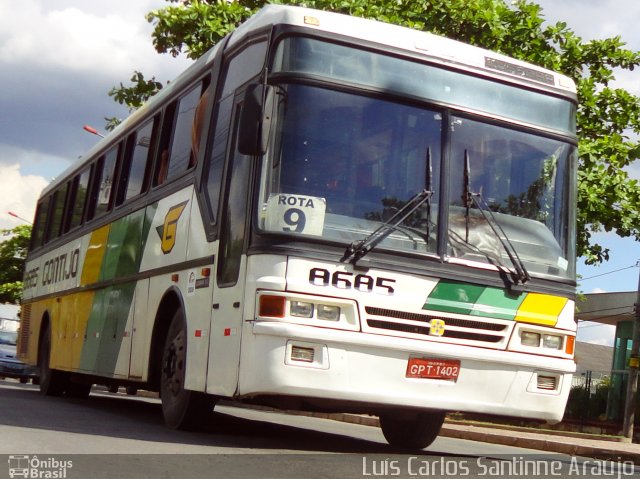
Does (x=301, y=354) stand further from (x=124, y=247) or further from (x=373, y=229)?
(x=124, y=247)

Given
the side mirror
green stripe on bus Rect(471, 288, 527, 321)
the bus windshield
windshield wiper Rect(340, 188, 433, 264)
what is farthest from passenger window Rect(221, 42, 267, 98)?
green stripe on bus Rect(471, 288, 527, 321)

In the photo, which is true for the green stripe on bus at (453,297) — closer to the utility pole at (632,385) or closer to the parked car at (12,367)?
the utility pole at (632,385)

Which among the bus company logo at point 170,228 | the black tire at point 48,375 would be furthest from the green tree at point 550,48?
the bus company logo at point 170,228

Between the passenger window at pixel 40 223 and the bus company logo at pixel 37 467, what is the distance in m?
12.9

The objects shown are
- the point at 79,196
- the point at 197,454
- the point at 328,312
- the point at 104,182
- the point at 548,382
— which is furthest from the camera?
the point at 79,196

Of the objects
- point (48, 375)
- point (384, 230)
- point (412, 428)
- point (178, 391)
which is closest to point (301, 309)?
point (384, 230)

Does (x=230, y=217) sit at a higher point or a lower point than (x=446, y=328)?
higher

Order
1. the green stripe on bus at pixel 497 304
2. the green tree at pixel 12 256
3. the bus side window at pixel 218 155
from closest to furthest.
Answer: the green stripe on bus at pixel 497 304, the bus side window at pixel 218 155, the green tree at pixel 12 256

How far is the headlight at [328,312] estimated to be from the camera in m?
8.75

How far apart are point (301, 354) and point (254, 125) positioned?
1792mm

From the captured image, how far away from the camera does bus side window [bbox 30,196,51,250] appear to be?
2031 centimetres

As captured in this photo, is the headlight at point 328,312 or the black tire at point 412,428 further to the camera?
the black tire at point 412,428

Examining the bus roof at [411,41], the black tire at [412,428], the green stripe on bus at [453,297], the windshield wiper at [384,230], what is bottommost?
the black tire at [412,428]

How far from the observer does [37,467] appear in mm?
7199
